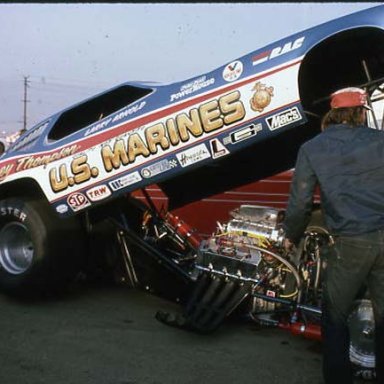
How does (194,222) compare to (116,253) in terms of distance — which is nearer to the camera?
(116,253)

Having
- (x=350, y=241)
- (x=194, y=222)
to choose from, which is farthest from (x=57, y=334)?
(x=194, y=222)

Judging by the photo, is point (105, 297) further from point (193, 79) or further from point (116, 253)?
point (193, 79)

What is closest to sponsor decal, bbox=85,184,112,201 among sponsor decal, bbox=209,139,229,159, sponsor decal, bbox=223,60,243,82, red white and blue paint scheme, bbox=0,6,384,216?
red white and blue paint scheme, bbox=0,6,384,216

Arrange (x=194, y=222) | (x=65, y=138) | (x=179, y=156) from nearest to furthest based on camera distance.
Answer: (x=179, y=156) < (x=65, y=138) < (x=194, y=222)

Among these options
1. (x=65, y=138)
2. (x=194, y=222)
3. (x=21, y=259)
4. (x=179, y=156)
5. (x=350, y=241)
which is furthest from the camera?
(x=194, y=222)

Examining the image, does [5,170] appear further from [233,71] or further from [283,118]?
[283,118]

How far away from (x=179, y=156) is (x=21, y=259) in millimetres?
2065

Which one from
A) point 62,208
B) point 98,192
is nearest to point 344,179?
→ point 98,192

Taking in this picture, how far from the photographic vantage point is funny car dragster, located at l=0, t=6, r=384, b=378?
4348mm

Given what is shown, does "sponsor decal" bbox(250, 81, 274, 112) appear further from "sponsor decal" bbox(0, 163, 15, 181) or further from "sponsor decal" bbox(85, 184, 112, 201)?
"sponsor decal" bbox(0, 163, 15, 181)

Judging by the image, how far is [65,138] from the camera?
5301 mm

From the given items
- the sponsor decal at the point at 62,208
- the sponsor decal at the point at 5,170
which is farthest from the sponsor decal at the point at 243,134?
the sponsor decal at the point at 5,170

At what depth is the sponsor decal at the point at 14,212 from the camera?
5543mm

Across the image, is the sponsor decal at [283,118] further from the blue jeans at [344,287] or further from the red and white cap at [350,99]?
the blue jeans at [344,287]
